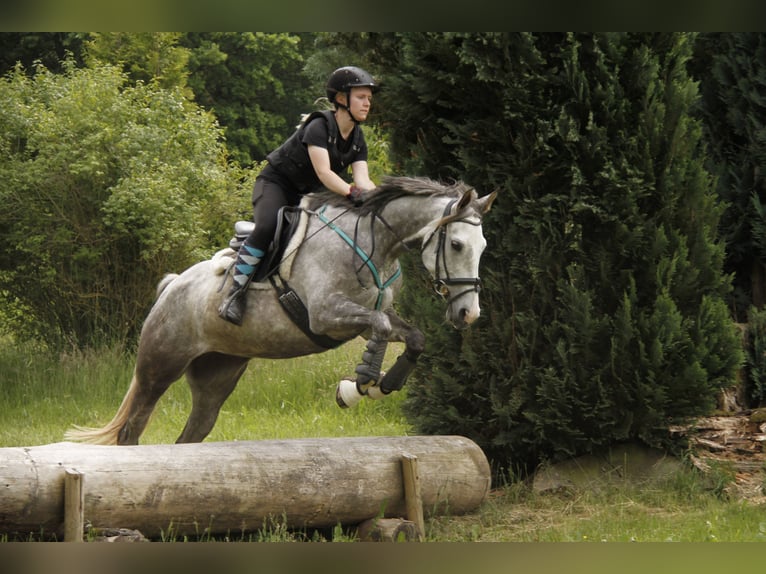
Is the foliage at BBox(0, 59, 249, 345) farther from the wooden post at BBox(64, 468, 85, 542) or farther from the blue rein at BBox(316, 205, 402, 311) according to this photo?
the wooden post at BBox(64, 468, 85, 542)

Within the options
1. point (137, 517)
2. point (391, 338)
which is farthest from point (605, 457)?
point (137, 517)

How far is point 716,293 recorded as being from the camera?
687cm

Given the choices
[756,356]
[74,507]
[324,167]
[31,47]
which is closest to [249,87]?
[31,47]

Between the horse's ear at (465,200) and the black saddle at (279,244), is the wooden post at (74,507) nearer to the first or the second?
the black saddle at (279,244)

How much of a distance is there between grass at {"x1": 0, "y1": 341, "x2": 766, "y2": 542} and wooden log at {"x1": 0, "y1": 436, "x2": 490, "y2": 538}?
176 millimetres

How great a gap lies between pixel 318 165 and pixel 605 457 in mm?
3135

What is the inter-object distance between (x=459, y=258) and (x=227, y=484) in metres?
1.88

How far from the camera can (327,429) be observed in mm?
9312

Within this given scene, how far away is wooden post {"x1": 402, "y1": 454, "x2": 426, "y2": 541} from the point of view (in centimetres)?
590

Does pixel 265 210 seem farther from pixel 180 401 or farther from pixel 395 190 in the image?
pixel 180 401

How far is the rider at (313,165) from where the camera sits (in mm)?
5430

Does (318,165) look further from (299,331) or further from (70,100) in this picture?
(70,100)

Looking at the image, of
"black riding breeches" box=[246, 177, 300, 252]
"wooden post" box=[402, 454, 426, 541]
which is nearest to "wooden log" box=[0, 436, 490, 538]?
Result: "wooden post" box=[402, 454, 426, 541]

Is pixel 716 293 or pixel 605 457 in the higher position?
pixel 716 293
